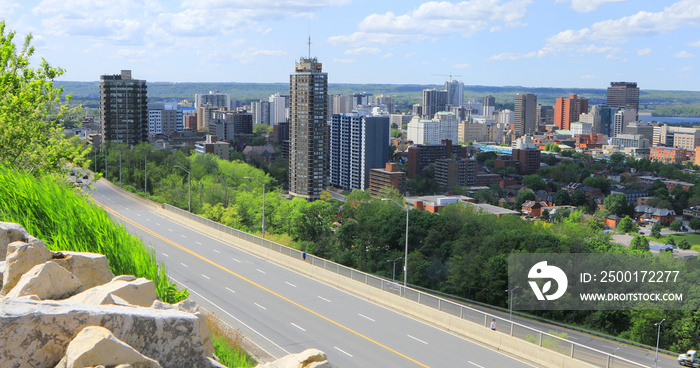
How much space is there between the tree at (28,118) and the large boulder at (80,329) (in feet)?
39.9

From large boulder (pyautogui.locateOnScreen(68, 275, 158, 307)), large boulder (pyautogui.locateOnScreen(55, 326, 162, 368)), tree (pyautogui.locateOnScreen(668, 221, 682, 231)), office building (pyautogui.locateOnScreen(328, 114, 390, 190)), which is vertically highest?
large boulder (pyautogui.locateOnScreen(55, 326, 162, 368))

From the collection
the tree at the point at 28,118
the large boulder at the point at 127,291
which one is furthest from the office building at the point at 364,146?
the large boulder at the point at 127,291

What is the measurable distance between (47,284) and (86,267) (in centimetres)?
156

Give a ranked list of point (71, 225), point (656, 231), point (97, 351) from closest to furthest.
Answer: point (97, 351)
point (71, 225)
point (656, 231)

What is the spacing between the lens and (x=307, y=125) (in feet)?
496

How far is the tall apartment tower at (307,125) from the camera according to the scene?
A: 149 meters

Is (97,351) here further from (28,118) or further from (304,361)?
(28,118)

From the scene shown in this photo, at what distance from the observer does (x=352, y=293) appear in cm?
3262

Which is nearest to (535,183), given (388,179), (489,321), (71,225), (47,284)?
(388,179)

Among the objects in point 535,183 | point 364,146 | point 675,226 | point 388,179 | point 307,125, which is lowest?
point 675,226

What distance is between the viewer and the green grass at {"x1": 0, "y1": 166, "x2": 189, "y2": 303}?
491 inches

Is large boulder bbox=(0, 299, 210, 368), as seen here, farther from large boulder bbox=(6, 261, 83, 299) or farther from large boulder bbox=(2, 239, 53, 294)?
large boulder bbox=(2, 239, 53, 294)

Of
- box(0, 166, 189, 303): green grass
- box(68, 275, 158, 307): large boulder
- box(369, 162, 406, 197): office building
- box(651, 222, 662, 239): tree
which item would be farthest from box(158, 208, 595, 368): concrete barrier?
box(369, 162, 406, 197): office building

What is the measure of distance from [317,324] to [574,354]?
9837mm
